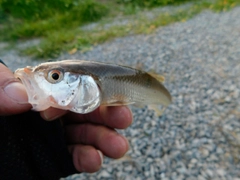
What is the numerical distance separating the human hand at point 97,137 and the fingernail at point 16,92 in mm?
684

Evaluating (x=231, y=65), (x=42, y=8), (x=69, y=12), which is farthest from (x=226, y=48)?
(x=42, y=8)

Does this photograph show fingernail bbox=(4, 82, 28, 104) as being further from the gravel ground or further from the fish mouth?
the gravel ground

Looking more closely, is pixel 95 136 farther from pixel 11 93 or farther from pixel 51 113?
pixel 11 93

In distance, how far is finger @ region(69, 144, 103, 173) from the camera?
2.21 metres

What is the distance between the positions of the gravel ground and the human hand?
92 cm

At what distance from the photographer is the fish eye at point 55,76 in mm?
1503

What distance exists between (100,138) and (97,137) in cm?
3

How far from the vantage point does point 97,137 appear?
2.30 m

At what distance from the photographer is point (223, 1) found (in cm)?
1011

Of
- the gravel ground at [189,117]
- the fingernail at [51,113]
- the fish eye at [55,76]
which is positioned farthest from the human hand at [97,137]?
the gravel ground at [189,117]

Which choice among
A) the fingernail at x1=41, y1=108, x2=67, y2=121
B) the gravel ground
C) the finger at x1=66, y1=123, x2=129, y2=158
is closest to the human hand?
the finger at x1=66, y1=123, x2=129, y2=158

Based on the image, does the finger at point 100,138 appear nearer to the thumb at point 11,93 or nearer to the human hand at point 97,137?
the human hand at point 97,137

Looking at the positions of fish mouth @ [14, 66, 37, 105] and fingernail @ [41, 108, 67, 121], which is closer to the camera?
fish mouth @ [14, 66, 37, 105]

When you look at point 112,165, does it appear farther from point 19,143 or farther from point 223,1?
point 223,1
